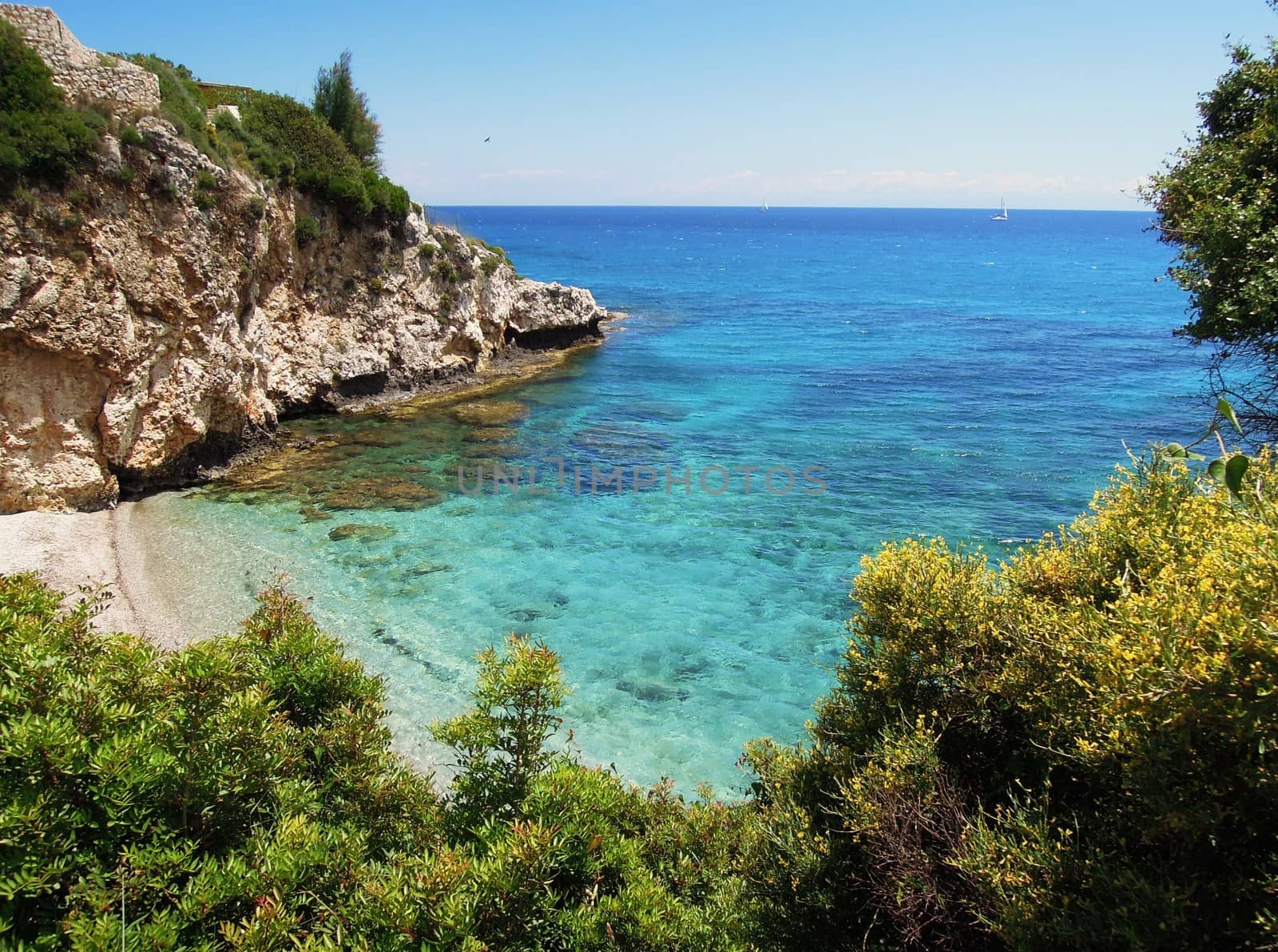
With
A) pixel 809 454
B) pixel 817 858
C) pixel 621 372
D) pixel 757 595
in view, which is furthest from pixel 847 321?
pixel 817 858

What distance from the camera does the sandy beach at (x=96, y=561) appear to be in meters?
17.2

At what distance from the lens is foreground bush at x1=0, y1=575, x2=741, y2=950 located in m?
5.97

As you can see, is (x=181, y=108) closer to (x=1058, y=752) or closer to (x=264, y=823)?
(x=264, y=823)

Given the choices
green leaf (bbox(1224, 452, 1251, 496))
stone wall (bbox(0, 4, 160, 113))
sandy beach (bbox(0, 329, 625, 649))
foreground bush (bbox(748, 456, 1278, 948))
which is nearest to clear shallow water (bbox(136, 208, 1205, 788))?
sandy beach (bbox(0, 329, 625, 649))

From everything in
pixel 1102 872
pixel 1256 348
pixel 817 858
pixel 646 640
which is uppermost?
pixel 1256 348

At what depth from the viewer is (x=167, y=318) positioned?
2386 centimetres

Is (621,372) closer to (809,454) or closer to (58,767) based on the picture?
(809,454)

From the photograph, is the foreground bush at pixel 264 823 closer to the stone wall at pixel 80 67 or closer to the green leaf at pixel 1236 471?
the green leaf at pixel 1236 471

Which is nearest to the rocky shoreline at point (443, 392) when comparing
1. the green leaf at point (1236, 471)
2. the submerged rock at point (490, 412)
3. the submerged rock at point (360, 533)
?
the submerged rock at point (490, 412)

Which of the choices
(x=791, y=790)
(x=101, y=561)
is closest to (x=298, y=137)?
(x=101, y=561)

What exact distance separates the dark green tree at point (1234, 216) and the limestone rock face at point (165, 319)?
2523 centimetres

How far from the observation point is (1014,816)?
6887mm

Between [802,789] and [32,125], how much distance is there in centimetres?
2493

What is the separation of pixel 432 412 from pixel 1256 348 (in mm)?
29877
